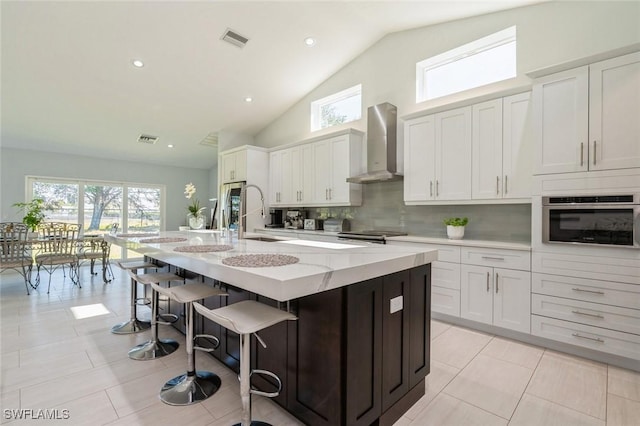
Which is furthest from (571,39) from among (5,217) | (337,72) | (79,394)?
(5,217)

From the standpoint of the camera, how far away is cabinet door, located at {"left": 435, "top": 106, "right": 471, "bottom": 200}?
324 cm

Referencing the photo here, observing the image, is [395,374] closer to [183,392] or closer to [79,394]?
[183,392]

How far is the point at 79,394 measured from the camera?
1898mm

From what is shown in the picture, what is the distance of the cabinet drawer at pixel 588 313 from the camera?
7.20 feet

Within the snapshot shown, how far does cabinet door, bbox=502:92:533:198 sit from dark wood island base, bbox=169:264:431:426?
5.52 feet

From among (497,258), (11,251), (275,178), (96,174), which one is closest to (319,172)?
(275,178)

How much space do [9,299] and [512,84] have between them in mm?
6730

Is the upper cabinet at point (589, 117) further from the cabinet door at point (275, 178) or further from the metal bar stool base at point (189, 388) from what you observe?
the cabinet door at point (275, 178)

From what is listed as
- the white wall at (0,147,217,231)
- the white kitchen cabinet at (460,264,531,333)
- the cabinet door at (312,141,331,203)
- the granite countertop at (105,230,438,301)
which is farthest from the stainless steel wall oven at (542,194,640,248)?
the white wall at (0,147,217,231)

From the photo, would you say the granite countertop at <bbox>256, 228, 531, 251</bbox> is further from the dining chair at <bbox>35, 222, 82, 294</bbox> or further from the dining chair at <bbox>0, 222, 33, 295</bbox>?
the dining chair at <bbox>0, 222, 33, 295</bbox>

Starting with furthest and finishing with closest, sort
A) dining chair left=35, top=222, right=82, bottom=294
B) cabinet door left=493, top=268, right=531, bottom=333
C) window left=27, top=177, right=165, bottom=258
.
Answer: window left=27, top=177, right=165, bottom=258 < dining chair left=35, top=222, right=82, bottom=294 < cabinet door left=493, top=268, right=531, bottom=333

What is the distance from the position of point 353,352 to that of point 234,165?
4957 mm

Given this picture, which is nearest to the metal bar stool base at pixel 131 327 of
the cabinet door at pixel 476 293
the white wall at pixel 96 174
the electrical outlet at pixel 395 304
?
the electrical outlet at pixel 395 304

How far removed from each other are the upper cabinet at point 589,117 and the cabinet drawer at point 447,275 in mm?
1182
